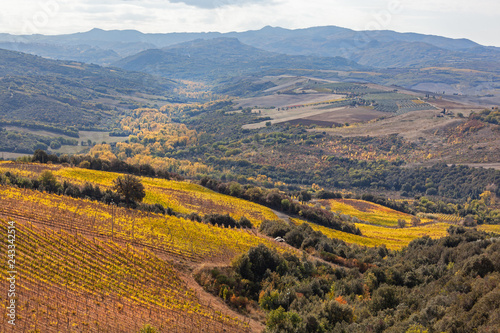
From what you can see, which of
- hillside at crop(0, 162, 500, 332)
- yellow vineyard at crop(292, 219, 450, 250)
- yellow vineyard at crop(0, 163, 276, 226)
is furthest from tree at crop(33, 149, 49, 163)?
yellow vineyard at crop(292, 219, 450, 250)

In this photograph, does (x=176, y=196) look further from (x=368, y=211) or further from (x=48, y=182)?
(x=368, y=211)

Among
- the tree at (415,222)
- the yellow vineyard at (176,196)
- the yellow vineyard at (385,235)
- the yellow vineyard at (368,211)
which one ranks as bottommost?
the yellow vineyard at (368,211)

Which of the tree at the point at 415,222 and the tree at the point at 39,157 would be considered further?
the tree at the point at 415,222

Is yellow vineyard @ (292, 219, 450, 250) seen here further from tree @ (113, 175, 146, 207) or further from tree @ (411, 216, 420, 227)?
tree @ (113, 175, 146, 207)

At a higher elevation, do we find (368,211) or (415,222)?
(415,222)

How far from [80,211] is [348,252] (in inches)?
1529

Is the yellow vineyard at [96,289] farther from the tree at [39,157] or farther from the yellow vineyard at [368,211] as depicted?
the yellow vineyard at [368,211]

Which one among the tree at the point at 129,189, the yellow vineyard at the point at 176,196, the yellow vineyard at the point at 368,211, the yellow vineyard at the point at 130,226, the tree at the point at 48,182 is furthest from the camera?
the yellow vineyard at the point at 368,211

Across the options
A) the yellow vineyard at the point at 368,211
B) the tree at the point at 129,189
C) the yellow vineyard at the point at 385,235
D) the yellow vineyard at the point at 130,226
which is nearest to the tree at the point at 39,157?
the tree at the point at 129,189

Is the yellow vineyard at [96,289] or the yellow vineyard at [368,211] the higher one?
the yellow vineyard at [96,289]

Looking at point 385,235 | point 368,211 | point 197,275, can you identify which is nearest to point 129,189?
point 197,275

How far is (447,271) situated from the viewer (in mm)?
47250

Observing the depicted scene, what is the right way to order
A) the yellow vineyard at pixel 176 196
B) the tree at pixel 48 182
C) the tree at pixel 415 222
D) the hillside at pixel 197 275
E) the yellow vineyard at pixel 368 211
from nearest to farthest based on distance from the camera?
1. the hillside at pixel 197 275
2. the tree at pixel 48 182
3. the yellow vineyard at pixel 176 196
4. the tree at pixel 415 222
5. the yellow vineyard at pixel 368 211

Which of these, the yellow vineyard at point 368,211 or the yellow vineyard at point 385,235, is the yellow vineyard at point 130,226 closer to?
the yellow vineyard at point 385,235
